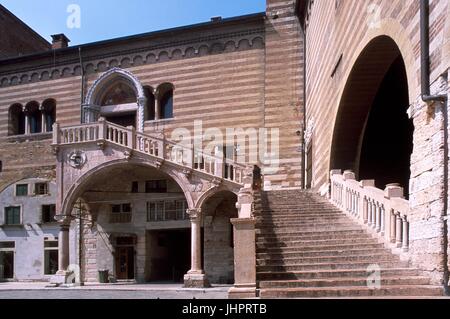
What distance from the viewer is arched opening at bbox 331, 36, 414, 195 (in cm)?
1571

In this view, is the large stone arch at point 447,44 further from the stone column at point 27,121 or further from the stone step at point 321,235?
the stone column at point 27,121

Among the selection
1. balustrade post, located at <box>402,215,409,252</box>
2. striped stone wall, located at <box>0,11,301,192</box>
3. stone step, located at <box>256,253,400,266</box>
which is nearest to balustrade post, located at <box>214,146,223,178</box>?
striped stone wall, located at <box>0,11,301,192</box>

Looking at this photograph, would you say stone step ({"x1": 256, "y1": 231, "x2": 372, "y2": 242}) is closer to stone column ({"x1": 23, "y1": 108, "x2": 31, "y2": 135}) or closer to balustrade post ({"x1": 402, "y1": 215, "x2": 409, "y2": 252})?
balustrade post ({"x1": 402, "y1": 215, "x2": 409, "y2": 252})

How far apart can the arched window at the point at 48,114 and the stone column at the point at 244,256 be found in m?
19.6

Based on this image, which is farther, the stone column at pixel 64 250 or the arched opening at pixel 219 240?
the arched opening at pixel 219 240

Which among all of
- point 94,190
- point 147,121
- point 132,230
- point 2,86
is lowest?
point 132,230

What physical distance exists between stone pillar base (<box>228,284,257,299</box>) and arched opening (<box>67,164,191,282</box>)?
1460cm

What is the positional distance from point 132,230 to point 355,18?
1521 cm

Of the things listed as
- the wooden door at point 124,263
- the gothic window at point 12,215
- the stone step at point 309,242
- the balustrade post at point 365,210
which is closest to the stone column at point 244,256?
the stone step at point 309,242

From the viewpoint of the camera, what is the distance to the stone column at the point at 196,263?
2084 centimetres

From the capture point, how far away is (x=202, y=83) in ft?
80.9

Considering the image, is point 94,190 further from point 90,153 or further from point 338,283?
point 338,283

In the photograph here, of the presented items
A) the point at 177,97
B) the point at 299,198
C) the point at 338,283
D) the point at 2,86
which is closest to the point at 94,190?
the point at 177,97

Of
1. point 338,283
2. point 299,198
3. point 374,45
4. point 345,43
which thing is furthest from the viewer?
point 299,198
